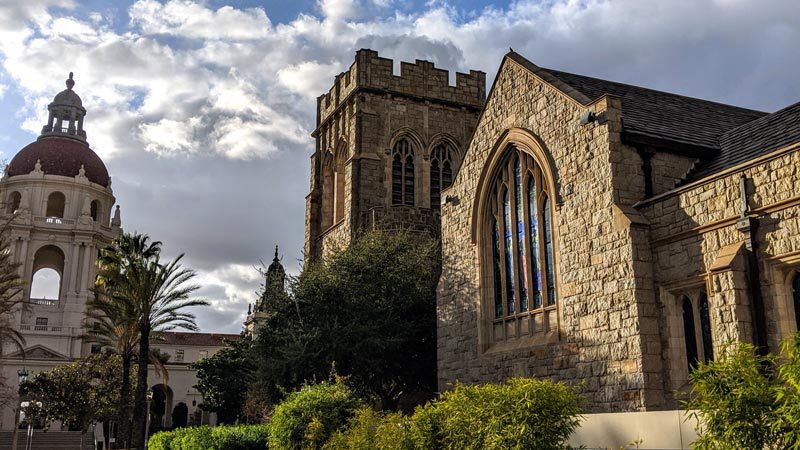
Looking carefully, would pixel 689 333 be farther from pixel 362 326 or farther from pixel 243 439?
pixel 243 439

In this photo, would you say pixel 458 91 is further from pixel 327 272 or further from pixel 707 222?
pixel 707 222

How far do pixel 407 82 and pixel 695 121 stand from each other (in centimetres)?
1839

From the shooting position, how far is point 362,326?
75.1 feet

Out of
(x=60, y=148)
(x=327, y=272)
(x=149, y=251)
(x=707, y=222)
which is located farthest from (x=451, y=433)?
(x=60, y=148)

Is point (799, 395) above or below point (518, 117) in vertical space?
below

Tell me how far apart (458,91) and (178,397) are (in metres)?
51.8

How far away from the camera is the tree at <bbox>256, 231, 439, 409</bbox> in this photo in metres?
22.8

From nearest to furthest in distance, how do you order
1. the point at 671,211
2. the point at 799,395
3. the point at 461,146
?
the point at 799,395
the point at 671,211
the point at 461,146

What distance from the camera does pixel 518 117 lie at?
739 inches

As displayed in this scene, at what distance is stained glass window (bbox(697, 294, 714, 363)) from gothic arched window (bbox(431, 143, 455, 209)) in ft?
69.5

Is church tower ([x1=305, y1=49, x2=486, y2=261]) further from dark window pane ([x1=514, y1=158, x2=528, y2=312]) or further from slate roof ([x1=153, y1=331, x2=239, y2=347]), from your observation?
slate roof ([x1=153, y1=331, x2=239, y2=347])

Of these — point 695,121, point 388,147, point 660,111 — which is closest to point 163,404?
point 388,147

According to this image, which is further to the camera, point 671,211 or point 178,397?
point 178,397

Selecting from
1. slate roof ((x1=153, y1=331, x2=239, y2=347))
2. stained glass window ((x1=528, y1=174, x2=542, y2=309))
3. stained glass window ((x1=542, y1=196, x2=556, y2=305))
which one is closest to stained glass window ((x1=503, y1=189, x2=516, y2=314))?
stained glass window ((x1=528, y1=174, x2=542, y2=309))
